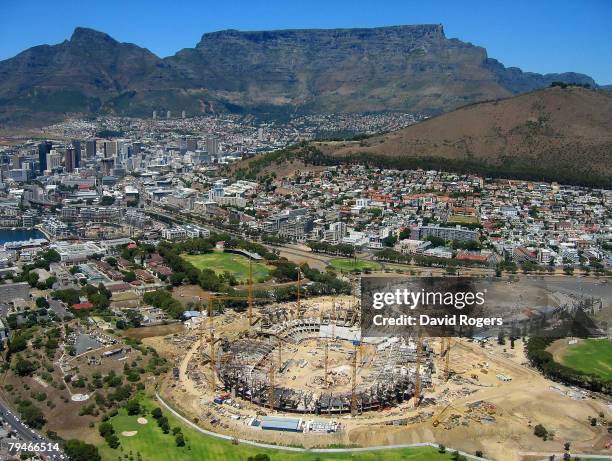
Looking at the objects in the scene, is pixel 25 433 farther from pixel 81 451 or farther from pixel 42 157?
pixel 42 157

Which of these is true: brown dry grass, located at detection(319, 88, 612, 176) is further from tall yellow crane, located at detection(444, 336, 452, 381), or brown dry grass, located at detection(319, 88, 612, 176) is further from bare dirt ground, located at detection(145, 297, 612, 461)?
bare dirt ground, located at detection(145, 297, 612, 461)

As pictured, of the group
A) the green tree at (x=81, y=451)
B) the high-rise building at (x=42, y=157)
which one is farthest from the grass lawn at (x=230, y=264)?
the high-rise building at (x=42, y=157)

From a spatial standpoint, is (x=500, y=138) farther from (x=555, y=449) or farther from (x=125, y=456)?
(x=125, y=456)

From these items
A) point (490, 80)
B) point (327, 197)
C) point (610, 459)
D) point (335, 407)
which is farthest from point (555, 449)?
point (490, 80)

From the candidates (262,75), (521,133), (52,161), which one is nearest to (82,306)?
(52,161)

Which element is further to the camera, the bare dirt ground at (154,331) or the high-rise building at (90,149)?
the high-rise building at (90,149)

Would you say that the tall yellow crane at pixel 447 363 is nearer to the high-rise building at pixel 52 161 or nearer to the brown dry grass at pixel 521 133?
the brown dry grass at pixel 521 133
